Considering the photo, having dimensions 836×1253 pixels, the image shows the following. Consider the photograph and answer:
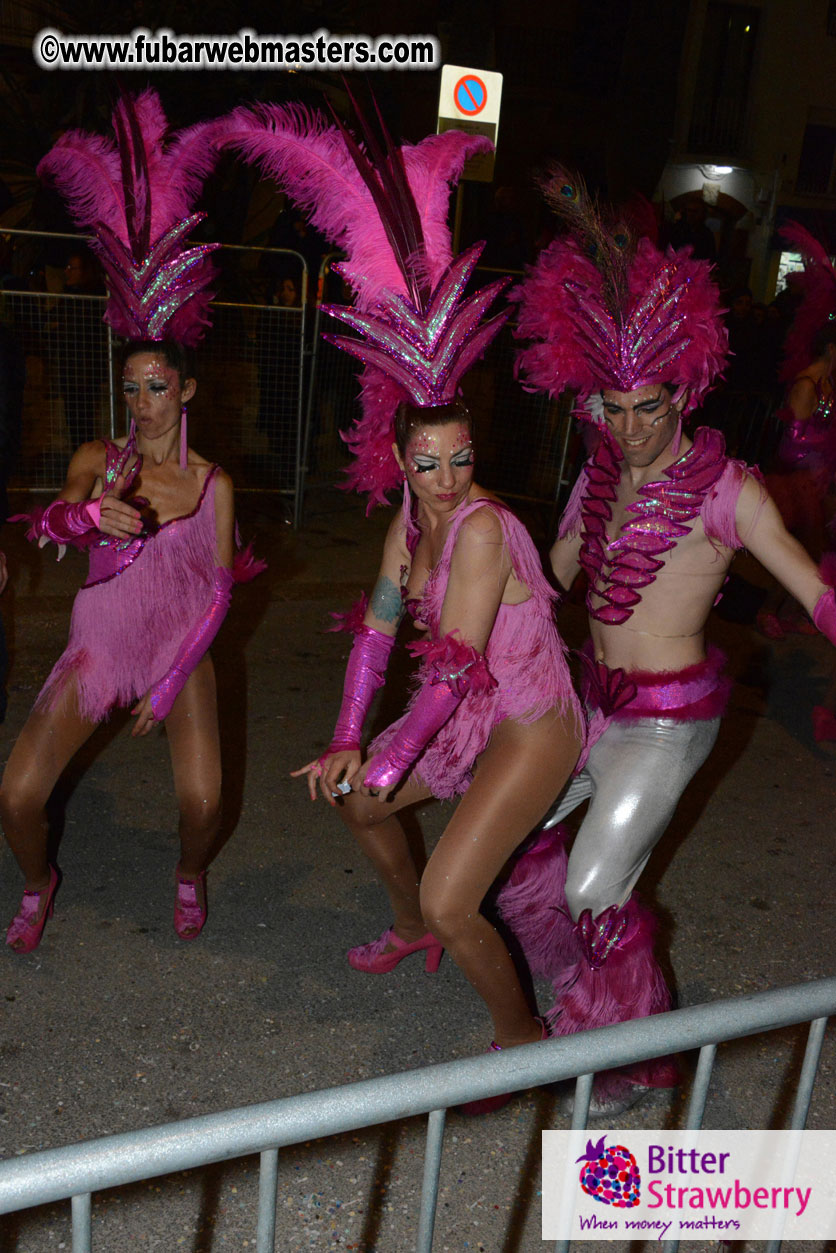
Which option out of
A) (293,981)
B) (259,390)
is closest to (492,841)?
(293,981)

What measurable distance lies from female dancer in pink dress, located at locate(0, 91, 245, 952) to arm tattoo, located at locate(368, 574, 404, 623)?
2.01ft

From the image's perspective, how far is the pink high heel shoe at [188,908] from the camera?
3.59 meters

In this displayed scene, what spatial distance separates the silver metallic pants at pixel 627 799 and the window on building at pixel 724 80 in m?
23.3

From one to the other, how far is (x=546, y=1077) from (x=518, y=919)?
74.4 inches

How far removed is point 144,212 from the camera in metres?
3.31

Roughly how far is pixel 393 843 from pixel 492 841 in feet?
1.97

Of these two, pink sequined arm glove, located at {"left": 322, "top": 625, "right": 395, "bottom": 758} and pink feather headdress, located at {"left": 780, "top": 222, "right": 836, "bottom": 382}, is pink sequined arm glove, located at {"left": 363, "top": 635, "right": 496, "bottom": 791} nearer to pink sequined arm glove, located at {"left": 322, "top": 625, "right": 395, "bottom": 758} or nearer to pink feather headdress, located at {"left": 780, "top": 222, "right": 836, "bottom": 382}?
pink sequined arm glove, located at {"left": 322, "top": 625, "right": 395, "bottom": 758}

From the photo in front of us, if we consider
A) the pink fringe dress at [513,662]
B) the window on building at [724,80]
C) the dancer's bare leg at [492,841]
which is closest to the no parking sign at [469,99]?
the pink fringe dress at [513,662]

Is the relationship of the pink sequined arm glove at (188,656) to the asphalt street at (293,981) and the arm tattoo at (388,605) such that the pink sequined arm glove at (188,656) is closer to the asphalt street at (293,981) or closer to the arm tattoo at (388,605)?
the arm tattoo at (388,605)

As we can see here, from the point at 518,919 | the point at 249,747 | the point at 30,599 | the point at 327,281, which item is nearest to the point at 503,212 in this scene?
the point at 327,281

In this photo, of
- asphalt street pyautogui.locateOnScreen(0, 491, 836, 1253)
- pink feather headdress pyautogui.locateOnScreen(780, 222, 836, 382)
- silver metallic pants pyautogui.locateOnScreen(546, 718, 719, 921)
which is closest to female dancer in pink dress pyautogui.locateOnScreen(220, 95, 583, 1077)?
silver metallic pants pyautogui.locateOnScreen(546, 718, 719, 921)

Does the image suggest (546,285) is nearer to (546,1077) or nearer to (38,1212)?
(546,1077)

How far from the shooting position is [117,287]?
3350mm

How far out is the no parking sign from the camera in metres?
8.69
